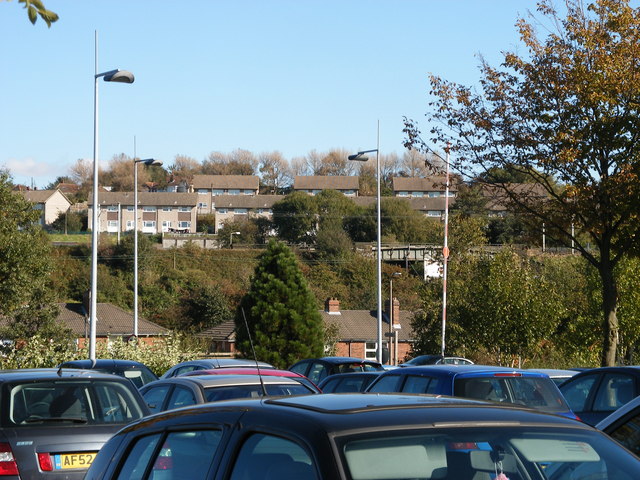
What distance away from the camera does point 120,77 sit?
28.2 m

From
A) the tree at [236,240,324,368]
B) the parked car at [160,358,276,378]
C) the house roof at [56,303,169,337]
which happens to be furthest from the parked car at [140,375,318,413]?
the house roof at [56,303,169,337]

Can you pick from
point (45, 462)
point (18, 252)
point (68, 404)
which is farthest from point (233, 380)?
point (18, 252)

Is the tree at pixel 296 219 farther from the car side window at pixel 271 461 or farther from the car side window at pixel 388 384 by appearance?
the car side window at pixel 271 461

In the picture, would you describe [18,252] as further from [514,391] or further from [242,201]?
[242,201]

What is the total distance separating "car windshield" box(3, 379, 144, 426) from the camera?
8906 mm

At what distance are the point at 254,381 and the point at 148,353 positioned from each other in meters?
24.0

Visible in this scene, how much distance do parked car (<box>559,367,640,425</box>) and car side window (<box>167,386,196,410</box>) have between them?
515cm

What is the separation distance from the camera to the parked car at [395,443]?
3.40 meters

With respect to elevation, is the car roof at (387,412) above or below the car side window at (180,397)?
above

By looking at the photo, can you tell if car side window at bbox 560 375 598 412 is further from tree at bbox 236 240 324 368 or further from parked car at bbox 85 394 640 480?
tree at bbox 236 240 324 368

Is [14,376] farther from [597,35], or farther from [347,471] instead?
[597,35]

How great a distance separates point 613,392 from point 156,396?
5.94m

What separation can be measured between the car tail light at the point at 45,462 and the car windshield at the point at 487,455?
18.7 ft

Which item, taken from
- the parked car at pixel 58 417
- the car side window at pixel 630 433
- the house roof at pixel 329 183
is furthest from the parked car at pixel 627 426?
the house roof at pixel 329 183
